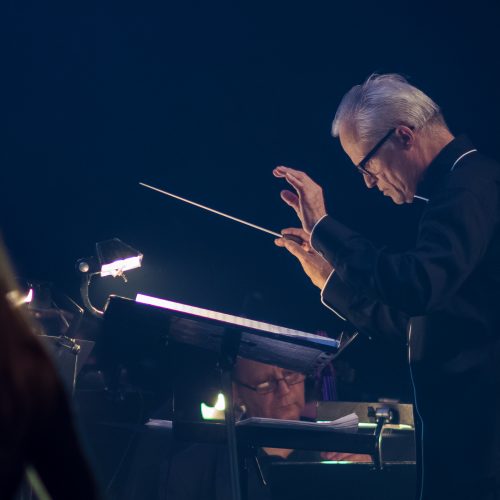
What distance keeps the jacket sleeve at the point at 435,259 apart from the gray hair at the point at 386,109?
1.37 ft

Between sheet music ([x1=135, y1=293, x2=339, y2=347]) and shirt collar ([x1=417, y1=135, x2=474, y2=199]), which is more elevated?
shirt collar ([x1=417, y1=135, x2=474, y2=199])

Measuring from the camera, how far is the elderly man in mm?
1597

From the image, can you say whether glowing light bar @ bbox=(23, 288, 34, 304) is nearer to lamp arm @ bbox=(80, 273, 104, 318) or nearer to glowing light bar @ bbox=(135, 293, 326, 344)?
lamp arm @ bbox=(80, 273, 104, 318)

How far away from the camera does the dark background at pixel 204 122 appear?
3.31 metres

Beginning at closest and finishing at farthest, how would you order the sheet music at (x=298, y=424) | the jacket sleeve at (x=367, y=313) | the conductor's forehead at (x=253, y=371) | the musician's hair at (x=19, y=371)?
1. the musician's hair at (x=19, y=371)
2. the sheet music at (x=298, y=424)
3. the jacket sleeve at (x=367, y=313)
4. the conductor's forehead at (x=253, y=371)

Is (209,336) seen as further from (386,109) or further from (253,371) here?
(253,371)

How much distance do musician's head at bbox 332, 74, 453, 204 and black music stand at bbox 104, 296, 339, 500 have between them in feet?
2.24

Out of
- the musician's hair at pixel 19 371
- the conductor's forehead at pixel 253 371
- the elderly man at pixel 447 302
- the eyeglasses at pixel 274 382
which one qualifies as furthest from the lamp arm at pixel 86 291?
the musician's hair at pixel 19 371

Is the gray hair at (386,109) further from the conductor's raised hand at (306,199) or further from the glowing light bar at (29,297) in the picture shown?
the glowing light bar at (29,297)

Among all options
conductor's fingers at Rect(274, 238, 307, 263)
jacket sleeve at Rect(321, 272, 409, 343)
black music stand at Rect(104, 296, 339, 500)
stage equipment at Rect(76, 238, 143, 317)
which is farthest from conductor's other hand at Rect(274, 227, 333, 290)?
stage equipment at Rect(76, 238, 143, 317)

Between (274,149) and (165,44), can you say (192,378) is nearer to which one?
(274,149)

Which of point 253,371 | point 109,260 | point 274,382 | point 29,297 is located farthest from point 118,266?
point 274,382

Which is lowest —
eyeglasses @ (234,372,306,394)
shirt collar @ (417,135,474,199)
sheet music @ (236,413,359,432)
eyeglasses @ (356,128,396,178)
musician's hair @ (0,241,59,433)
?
musician's hair @ (0,241,59,433)

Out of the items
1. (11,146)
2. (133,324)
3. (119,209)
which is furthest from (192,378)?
(11,146)
